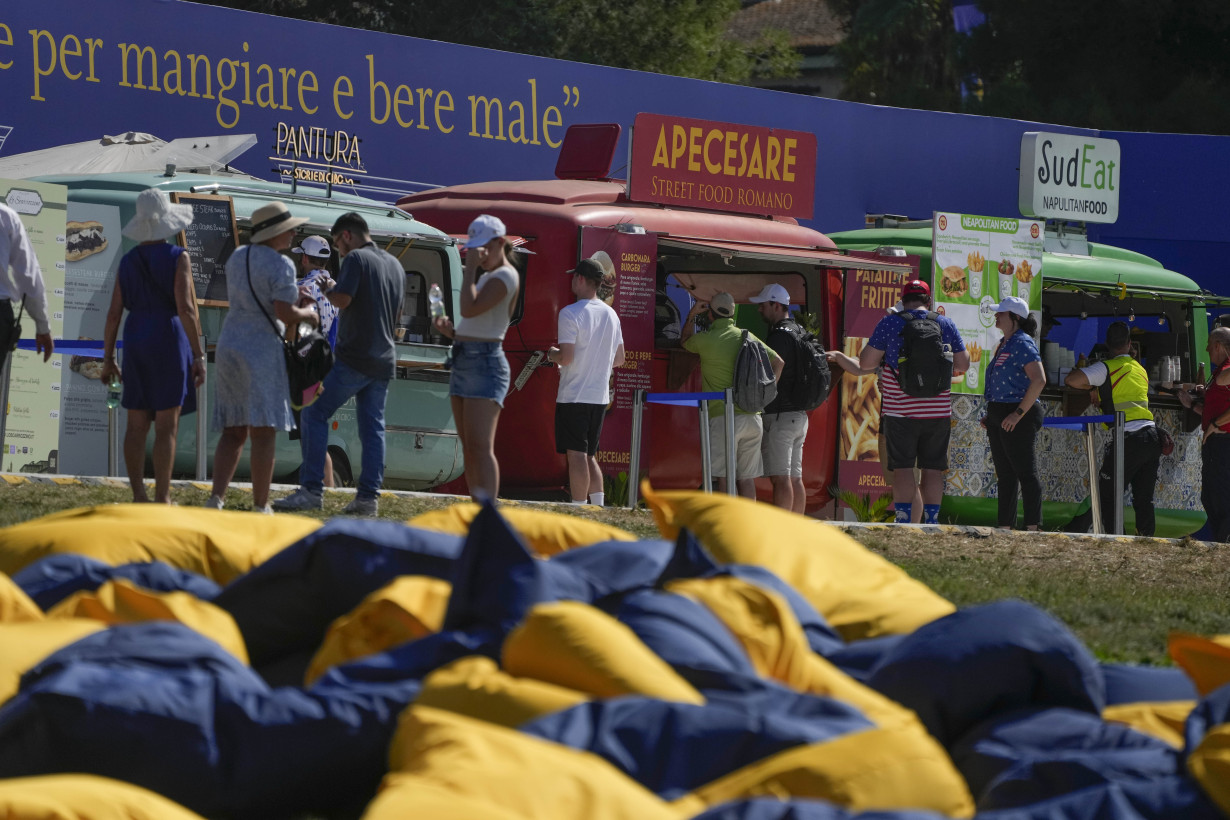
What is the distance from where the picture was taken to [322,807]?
107 inches

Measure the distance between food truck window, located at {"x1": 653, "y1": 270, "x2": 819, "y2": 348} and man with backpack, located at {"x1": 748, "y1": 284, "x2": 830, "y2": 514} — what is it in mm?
1569

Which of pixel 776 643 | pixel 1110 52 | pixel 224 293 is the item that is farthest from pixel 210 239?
pixel 1110 52

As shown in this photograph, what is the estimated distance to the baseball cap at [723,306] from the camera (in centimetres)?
1027

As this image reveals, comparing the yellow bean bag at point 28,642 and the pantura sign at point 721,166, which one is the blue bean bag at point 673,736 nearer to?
the yellow bean bag at point 28,642

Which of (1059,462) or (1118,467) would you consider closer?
(1118,467)

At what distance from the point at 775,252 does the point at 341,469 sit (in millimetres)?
3607

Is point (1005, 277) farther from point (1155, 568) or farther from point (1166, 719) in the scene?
point (1166, 719)

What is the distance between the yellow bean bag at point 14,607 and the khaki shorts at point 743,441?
6991 millimetres

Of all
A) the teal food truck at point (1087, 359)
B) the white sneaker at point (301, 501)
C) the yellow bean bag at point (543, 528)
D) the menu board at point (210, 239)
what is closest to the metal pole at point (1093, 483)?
the teal food truck at point (1087, 359)

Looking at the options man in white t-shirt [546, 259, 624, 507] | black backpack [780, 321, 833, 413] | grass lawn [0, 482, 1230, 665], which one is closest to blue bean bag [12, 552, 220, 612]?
grass lawn [0, 482, 1230, 665]

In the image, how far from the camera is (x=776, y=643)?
306 centimetres

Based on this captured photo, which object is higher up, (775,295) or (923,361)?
(775,295)

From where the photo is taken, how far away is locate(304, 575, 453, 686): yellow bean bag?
307 centimetres

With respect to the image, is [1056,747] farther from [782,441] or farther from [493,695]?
[782,441]
